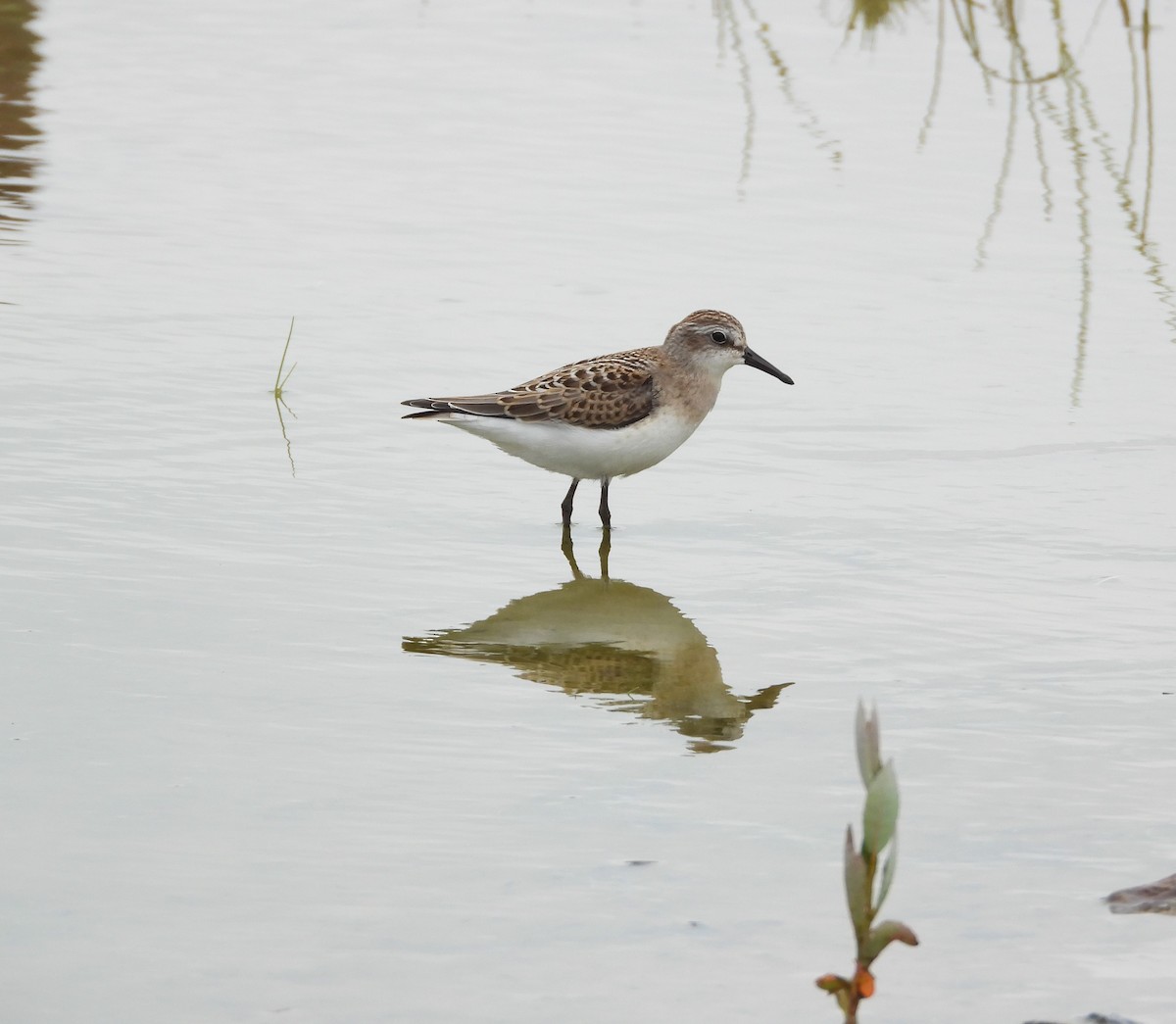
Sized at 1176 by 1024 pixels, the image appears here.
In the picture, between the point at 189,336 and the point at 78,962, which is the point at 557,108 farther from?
the point at 78,962

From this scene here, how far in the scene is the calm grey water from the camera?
467cm

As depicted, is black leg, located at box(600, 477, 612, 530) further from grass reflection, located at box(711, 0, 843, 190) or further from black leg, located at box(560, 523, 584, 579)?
grass reflection, located at box(711, 0, 843, 190)

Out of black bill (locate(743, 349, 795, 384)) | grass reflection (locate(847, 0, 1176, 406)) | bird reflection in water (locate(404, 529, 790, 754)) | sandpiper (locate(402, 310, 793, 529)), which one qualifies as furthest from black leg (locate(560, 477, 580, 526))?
grass reflection (locate(847, 0, 1176, 406))

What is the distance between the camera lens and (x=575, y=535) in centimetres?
871

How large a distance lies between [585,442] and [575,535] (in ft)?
1.55

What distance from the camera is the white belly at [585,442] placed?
8.82m

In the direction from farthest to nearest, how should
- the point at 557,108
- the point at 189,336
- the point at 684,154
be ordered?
the point at 557,108 → the point at 684,154 → the point at 189,336

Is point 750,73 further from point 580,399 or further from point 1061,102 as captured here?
point 580,399

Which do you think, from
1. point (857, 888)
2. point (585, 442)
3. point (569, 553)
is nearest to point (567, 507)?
point (585, 442)

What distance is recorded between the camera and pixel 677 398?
29.9 feet

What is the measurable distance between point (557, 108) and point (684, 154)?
61.7 inches

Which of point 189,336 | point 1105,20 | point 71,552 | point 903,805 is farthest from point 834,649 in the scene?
point 1105,20

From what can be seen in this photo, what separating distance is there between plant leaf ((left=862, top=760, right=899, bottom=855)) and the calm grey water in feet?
2.65

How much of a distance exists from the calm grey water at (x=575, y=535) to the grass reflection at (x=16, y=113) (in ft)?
0.20
